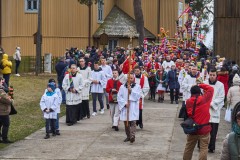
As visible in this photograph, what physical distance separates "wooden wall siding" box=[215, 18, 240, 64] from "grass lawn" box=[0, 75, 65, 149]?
8686 millimetres

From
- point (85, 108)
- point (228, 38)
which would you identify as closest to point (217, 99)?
point (85, 108)

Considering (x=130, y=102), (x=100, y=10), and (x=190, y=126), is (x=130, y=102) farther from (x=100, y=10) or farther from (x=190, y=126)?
(x=100, y=10)

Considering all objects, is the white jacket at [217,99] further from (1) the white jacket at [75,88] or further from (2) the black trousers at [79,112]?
(2) the black trousers at [79,112]

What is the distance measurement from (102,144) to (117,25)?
1268 inches

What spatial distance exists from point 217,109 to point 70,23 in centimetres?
3155

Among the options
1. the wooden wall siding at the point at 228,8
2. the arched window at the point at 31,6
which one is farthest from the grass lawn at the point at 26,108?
the arched window at the point at 31,6

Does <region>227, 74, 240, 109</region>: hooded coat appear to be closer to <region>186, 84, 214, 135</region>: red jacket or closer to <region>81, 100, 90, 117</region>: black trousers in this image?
<region>186, 84, 214, 135</region>: red jacket

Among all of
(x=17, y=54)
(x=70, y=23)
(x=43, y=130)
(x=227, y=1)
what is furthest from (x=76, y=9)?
(x=43, y=130)

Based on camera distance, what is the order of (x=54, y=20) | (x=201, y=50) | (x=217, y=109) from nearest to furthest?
(x=217, y=109)
(x=201, y=50)
(x=54, y=20)

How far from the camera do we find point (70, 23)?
43.2 metres

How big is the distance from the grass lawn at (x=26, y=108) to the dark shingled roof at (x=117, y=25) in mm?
11225

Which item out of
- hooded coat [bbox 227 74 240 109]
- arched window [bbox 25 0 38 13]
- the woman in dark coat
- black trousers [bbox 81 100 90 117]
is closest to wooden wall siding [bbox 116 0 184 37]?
arched window [bbox 25 0 38 13]

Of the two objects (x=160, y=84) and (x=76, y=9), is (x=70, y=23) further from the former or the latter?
(x=160, y=84)

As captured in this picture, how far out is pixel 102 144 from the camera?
1397 centimetres
